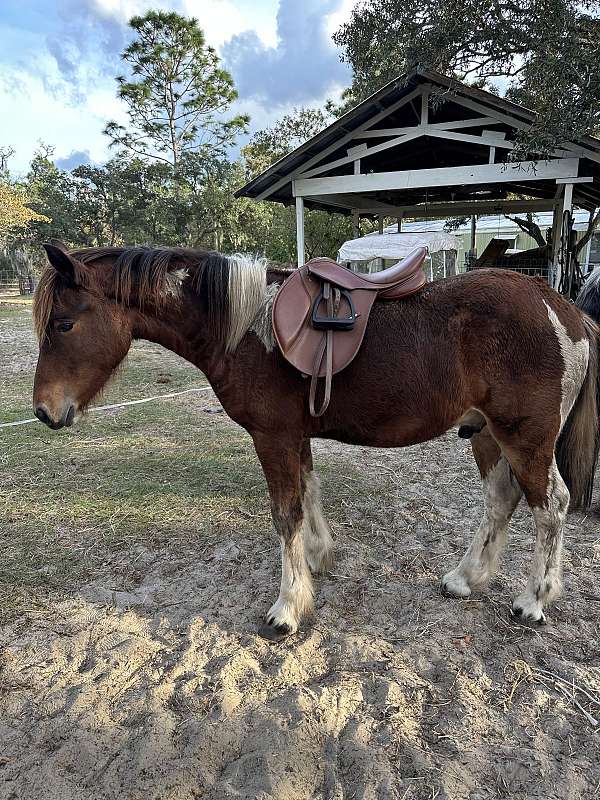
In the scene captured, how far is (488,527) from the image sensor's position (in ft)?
8.25

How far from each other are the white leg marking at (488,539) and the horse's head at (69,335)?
78.6 inches

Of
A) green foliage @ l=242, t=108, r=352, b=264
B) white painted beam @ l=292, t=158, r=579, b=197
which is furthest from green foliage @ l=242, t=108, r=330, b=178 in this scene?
white painted beam @ l=292, t=158, r=579, b=197

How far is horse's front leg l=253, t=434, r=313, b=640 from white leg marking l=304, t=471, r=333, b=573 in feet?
1.18

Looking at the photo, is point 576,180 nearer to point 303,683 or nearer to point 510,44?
point 510,44

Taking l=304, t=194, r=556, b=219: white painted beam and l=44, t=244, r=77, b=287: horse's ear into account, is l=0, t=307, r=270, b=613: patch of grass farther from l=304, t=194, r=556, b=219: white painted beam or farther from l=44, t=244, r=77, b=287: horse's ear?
l=304, t=194, r=556, b=219: white painted beam

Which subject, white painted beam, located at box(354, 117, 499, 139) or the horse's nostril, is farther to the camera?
white painted beam, located at box(354, 117, 499, 139)

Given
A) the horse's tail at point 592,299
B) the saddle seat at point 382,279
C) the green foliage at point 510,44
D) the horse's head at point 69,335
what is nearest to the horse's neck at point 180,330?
the horse's head at point 69,335

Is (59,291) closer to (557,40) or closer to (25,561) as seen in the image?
(25,561)

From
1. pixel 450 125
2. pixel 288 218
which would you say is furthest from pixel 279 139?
pixel 450 125

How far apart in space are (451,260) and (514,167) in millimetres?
5228

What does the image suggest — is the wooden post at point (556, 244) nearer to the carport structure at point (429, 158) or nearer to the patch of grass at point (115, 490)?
the carport structure at point (429, 158)

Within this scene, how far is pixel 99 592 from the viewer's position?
257cm

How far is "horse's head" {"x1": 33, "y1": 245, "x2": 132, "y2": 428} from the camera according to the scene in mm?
2018

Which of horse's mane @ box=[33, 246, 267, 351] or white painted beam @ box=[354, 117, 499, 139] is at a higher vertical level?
white painted beam @ box=[354, 117, 499, 139]
